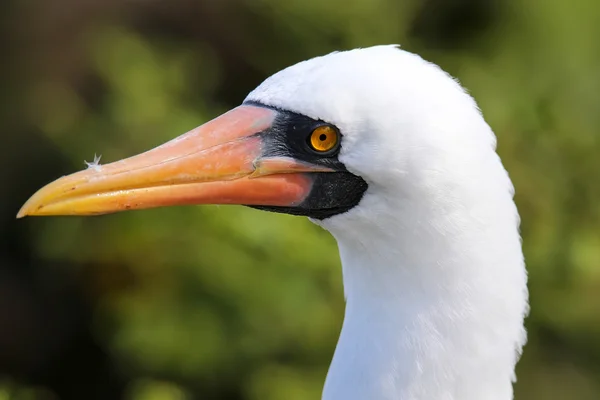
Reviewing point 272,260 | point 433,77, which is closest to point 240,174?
point 433,77

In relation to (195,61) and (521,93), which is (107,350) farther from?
(521,93)

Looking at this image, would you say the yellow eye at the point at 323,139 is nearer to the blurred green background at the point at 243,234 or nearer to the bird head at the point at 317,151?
the bird head at the point at 317,151

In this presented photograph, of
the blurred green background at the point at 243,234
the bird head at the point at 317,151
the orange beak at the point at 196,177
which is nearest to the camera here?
the bird head at the point at 317,151

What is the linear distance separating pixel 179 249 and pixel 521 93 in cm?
185

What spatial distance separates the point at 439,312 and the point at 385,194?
0.97 feet

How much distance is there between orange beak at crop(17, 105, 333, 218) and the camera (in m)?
2.02

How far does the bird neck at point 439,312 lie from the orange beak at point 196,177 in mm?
242

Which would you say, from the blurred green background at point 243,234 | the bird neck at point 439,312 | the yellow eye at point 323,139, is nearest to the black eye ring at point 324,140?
the yellow eye at point 323,139

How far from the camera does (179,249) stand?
4.04m

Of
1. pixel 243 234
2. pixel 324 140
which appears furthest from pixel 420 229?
pixel 243 234

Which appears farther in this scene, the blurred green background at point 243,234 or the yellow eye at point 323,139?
the blurred green background at point 243,234

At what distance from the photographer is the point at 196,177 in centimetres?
206

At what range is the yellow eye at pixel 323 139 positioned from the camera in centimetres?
199

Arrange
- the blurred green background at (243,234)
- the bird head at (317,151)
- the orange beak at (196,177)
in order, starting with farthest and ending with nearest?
the blurred green background at (243,234)
the orange beak at (196,177)
the bird head at (317,151)
